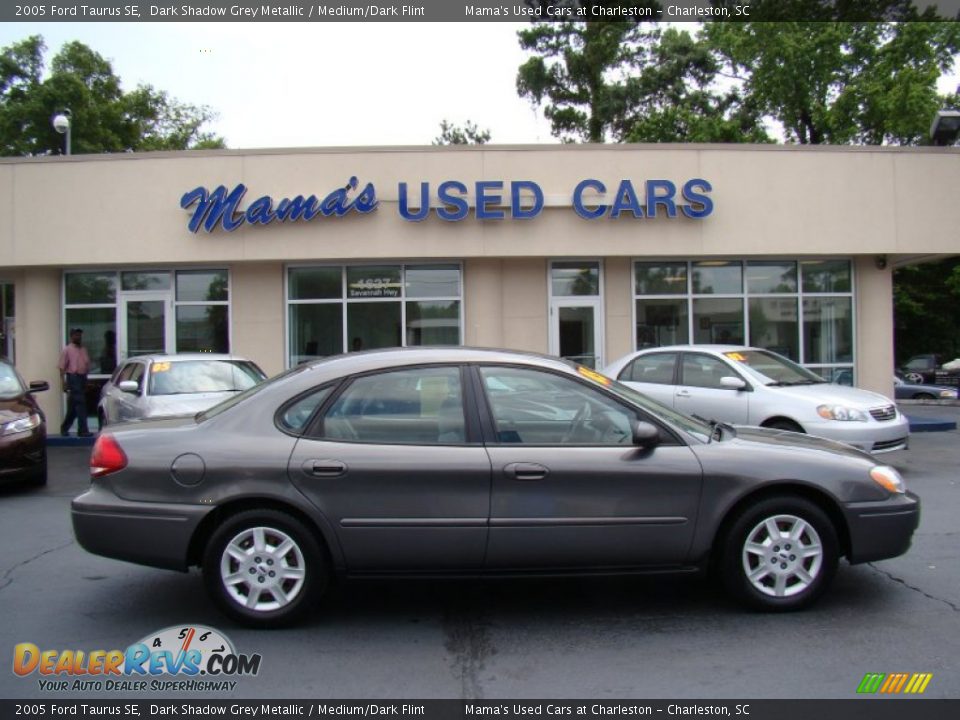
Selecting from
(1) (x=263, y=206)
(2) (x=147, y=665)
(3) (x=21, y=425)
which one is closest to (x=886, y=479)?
(2) (x=147, y=665)

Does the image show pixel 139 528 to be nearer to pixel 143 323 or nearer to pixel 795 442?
pixel 795 442

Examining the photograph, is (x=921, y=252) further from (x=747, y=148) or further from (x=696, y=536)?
(x=696, y=536)

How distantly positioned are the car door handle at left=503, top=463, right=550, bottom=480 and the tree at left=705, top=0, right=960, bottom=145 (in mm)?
28288

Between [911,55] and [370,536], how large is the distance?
32.1m

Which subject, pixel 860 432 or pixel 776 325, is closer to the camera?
pixel 860 432

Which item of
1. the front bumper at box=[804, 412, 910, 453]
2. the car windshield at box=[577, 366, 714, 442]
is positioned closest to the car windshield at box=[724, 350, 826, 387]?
the front bumper at box=[804, 412, 910, 453]

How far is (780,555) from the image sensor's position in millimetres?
4453

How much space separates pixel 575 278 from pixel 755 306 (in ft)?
11.3

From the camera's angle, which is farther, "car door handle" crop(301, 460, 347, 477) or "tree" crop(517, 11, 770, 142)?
"tree" crop(517, 11, 770, 142)

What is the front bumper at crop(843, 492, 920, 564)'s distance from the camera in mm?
4488

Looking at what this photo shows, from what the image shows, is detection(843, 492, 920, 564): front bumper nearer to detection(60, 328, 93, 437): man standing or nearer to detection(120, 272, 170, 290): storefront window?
detection(60, 328, 93, 437): man standing

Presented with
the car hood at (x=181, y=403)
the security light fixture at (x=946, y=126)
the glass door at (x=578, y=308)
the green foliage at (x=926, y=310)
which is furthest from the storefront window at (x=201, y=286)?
the green foliage at (x=926, y=310)

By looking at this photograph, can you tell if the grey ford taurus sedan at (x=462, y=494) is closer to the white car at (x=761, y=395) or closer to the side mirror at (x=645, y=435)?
the side mirror at (x=645, y=435)
